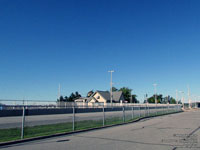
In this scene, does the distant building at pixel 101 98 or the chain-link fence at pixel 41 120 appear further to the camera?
the distant building at pixel 101 98

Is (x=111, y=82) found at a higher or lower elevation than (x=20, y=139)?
higher

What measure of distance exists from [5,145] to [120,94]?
70.3 meters

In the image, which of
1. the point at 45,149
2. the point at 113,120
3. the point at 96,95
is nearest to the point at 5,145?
the point at 45,149

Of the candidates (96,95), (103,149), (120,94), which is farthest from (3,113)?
(120,94)

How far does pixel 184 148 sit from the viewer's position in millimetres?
7090

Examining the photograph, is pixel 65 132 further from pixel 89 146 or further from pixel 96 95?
pixel 96 95

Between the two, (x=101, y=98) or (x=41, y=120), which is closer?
(x=41, y=120)

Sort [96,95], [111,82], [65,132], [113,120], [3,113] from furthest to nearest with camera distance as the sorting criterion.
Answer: [96,95] < [111,82] < [3,113] < [113,120] < [65,132]

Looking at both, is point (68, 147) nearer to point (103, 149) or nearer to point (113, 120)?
point (103, 149)

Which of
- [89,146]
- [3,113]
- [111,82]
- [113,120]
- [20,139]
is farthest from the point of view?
[111,82]

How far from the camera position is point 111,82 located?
155ft

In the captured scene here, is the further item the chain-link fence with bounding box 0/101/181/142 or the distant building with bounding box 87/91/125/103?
the distant building with bounding box 87/91/125/103

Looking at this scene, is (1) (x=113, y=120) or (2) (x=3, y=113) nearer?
(1) (x=113, y=120)

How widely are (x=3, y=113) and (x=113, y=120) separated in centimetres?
1151
